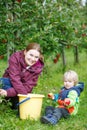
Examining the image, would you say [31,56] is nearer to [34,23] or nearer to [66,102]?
[66,102]

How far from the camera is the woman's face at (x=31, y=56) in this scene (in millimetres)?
5910

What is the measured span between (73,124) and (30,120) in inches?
23.8

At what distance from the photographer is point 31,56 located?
593 centimetres

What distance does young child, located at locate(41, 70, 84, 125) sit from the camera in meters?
5.72

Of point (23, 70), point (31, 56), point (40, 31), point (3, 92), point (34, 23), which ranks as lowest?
point (3, 92)

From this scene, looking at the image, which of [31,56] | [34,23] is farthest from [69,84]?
[34,23]

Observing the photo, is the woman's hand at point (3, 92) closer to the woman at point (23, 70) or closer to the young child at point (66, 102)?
the woman at point (23, 70)

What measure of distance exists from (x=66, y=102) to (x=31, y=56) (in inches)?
32.7

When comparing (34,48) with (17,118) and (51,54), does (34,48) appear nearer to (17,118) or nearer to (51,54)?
(17,118)

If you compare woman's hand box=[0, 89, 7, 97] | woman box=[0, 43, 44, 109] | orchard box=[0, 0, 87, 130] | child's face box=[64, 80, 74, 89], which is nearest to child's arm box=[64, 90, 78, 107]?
Answer: child's face box=[64, 80, 74, 89]

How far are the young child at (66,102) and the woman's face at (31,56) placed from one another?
0.54 meters

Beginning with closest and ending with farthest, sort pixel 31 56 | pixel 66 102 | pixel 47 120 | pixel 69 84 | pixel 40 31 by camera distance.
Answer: pixel 47 120
pixel 66 102
pixel 31 56
pixel 69 84
pixel 40 31

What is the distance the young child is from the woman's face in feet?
1.79

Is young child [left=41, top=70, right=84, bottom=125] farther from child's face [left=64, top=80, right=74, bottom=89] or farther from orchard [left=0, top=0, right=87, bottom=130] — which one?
orchard [left=0, top=0, right=87, bottom=130]
